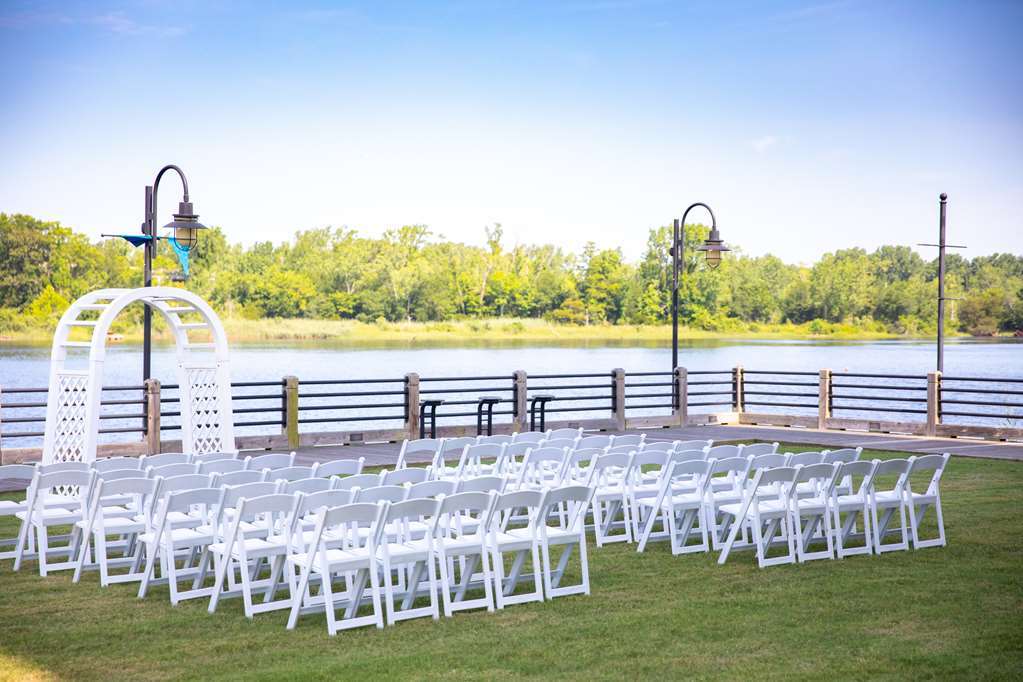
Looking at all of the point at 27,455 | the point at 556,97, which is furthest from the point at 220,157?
the point at 27,455

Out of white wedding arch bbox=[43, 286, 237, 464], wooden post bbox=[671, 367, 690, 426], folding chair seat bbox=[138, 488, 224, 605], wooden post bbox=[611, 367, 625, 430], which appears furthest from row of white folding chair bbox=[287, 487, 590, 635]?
wooden post bbox=[671, 367, 690, 426]

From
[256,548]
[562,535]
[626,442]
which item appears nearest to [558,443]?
[626,442]

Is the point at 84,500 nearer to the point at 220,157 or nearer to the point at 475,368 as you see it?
the point at 475,368

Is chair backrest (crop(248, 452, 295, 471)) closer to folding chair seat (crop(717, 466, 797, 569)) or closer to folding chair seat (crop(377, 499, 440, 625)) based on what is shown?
folding chair seat (crop(377, 499, 440, 625))

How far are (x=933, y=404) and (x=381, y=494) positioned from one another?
14.4m

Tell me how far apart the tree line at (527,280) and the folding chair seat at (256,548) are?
184 ft

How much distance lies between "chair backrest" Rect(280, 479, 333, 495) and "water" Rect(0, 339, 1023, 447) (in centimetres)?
4018

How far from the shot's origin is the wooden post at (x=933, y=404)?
20234 millimetres

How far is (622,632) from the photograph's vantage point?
7.60 metres

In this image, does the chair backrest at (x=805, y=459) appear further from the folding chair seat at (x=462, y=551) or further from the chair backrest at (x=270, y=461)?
the chair backrest at (x=270, y=461)

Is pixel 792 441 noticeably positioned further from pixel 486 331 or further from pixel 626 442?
pixel 486 331

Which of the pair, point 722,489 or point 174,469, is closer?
point 174,469

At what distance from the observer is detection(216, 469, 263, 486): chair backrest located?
9.05 meters

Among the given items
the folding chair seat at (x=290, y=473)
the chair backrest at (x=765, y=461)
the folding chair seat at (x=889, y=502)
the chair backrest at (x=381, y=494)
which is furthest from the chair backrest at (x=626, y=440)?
the chair backrest at (x=381, y=494)
